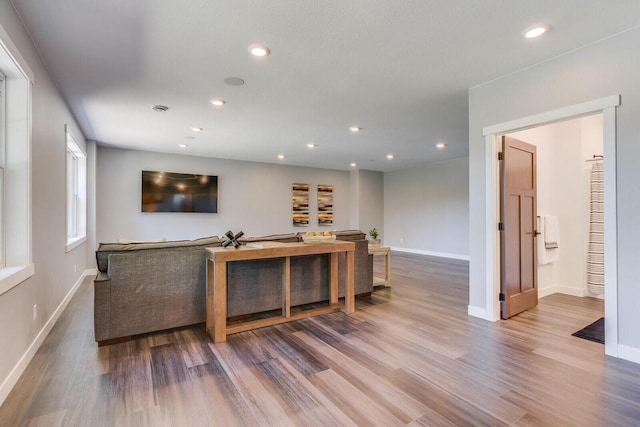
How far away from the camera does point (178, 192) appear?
700 cm

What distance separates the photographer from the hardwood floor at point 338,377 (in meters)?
1.74

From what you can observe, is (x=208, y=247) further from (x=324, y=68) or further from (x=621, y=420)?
(x=621, y=420)

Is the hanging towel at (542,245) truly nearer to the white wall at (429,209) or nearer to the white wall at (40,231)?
the white wall at (429,209)

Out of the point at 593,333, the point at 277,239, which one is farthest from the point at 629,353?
the point at 277,239

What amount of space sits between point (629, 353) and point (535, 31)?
2.47m

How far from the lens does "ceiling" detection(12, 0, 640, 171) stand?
6.94ft

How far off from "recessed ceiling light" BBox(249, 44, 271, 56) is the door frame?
7.43ft

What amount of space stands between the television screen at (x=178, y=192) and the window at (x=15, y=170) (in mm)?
4581

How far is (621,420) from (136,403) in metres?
2.64

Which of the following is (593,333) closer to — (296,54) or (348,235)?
(348,235)

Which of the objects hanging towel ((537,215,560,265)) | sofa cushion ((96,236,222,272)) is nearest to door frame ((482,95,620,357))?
hanging towel ((537,215,560,265))

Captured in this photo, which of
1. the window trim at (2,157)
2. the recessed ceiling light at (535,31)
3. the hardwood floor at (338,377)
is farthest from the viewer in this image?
the recessed ceiling light at (535,31)

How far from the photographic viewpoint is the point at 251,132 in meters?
5.24

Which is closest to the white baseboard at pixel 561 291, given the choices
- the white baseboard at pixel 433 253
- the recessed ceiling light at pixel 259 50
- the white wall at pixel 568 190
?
the white wall at pixel 568 190
